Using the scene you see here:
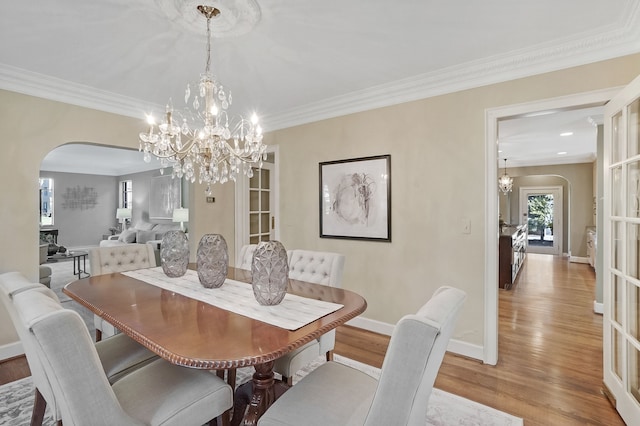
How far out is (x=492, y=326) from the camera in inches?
104

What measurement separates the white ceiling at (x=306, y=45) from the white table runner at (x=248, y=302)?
1687mm

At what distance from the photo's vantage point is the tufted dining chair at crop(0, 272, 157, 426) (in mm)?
1368

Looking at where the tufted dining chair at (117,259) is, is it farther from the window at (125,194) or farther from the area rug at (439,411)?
the window at (125,194)

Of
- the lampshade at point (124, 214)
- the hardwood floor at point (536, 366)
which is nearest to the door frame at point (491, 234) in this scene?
the hardwood floor at point (536, 366)

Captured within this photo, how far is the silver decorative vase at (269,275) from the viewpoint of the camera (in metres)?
1.65

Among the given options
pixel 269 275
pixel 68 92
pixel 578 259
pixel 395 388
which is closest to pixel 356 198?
pixel 269 275

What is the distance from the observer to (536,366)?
2594 mm

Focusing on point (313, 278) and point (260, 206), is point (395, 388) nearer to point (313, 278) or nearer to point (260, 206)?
point (313, 278)

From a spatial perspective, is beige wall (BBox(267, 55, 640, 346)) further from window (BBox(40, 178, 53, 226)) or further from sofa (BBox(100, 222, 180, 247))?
window (BBox(40, 178, 53, 226))

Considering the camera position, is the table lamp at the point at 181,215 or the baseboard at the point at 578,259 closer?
the table lamp at the point at 181,215

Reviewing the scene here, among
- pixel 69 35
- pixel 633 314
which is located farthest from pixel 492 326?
pixel 69 35

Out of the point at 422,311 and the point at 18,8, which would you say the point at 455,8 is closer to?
the point at 422,311

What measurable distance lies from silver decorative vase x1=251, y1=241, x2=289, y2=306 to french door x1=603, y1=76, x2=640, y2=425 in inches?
81.1

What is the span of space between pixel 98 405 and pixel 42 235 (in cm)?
952
